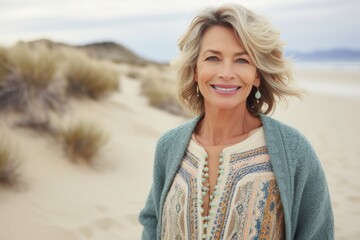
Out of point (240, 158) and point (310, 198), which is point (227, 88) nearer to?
point (240, 158)

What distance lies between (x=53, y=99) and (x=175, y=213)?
4.57 m

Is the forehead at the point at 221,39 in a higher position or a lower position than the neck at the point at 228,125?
higher

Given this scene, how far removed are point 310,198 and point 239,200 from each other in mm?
343

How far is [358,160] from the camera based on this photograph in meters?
6.92

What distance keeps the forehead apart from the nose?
0.08 metres

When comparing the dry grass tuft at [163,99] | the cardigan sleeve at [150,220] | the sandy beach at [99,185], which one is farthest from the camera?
the dry grass tuft at [163,99]

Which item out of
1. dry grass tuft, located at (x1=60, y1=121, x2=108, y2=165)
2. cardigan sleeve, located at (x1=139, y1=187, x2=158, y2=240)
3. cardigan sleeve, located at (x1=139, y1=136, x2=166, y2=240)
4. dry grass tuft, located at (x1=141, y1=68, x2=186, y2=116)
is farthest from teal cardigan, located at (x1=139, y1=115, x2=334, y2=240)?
dry grass tuft, located at (x1=141, y1=68, x2=186, y2=116)

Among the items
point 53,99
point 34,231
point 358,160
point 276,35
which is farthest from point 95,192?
point 358,160

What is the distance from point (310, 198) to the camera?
202 centimetres

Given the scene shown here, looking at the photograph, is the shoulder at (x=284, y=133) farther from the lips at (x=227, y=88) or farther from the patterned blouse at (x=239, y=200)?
the lips at (x=227, y=88)

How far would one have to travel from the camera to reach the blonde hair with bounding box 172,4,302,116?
196 cm

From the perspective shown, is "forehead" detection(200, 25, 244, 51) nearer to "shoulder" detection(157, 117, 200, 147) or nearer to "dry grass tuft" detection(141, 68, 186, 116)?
"shoulder" detection(157, 117, 200, 147)

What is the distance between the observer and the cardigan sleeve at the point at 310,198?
1.97 meters

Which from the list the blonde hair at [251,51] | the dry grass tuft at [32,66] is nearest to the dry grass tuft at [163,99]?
the dry grass tuft at [32,66]
